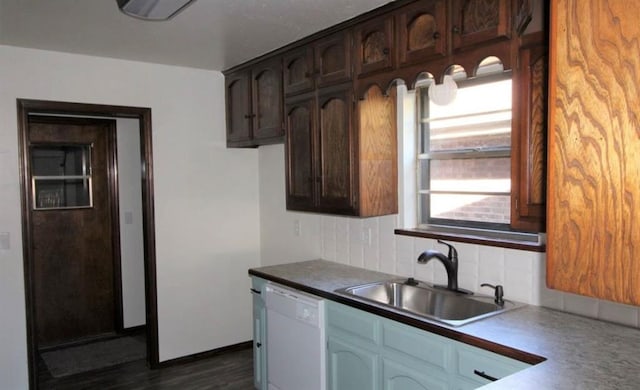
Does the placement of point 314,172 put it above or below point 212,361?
above

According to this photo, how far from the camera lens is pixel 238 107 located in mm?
3900

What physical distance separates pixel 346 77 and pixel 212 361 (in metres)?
2.56

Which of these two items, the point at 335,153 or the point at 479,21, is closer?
the point at 479,21

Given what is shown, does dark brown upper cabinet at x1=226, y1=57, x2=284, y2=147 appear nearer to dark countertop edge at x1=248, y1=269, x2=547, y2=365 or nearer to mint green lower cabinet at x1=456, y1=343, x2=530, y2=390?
dark countertop edge at x1=248, y1=269, x2=547, y2=365

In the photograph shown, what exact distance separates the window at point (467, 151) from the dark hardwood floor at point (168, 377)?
73.8 inches

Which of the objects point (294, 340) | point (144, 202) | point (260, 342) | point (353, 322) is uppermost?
point (144, 202)

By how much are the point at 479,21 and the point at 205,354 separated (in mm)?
3255

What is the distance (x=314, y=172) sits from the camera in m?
3.07

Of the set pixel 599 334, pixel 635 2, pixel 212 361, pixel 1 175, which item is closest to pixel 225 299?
pixel 212 361

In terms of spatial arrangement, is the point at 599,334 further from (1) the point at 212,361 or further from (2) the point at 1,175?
(2) the point at 1,175

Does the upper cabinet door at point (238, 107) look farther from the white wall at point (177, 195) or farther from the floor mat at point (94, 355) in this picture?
the floor mat at point (94, 355)

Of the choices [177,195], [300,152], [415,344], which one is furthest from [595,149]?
[177,195]

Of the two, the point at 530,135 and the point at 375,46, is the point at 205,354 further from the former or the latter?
the point at 530,135

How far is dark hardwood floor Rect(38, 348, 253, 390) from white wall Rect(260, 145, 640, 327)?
0.92m
